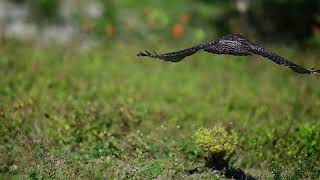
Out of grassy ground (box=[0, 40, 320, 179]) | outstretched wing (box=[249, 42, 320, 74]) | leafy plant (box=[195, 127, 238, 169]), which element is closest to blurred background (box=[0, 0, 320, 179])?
grassy ground (box=[0, 40, 320, 179])

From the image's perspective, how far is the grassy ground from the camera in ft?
20.1

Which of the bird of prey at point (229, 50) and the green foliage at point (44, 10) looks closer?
the bird of prey at point (229, 50)

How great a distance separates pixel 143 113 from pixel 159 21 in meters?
4.73

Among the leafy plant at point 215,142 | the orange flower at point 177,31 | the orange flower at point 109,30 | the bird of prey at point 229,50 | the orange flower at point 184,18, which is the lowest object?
the leafy plant at point 215,142

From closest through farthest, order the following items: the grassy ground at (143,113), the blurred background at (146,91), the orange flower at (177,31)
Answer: the grassy ground at (143,113) < the blurred background at (146,91) < the orange flower at (177,31)

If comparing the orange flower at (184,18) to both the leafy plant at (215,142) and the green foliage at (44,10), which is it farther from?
the leafy plant at (215,142)

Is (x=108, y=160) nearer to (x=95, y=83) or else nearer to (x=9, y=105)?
(x=9, y=105)

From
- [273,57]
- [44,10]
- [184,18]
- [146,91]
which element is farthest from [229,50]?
[44,10]

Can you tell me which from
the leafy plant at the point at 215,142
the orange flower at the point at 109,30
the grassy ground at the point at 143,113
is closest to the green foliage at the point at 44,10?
the orange flower at the point at 109,30

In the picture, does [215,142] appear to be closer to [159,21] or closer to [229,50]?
[229,50]

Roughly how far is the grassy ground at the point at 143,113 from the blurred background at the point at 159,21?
2.74 feet

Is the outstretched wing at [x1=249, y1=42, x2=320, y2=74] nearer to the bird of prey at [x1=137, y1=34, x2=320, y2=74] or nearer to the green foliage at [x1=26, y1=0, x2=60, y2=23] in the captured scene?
Answer: the bird of prey at [x1=137, y1=34, x2=320, y2=74]

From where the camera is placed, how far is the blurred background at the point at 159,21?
11.6m

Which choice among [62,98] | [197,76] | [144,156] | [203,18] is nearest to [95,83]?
[62,98]
